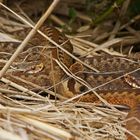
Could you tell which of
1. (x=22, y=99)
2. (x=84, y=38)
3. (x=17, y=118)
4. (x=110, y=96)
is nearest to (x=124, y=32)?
(x=84, y=38)

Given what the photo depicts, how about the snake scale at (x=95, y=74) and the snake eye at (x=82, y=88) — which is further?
the snake eye at (x=82, y=88)

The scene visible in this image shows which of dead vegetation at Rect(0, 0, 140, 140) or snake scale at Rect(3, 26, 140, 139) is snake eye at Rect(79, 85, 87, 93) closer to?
snake scale at Rect(3, 26, 140, 139)

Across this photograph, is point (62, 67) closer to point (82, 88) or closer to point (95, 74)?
point (82, 88)

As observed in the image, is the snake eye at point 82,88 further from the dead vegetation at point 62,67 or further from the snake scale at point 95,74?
the dead vegetation at point 62,67

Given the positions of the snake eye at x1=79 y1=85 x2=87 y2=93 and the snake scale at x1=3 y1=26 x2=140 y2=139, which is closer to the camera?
the snake scale at x1=3 y1=26 x2=140 y2=139

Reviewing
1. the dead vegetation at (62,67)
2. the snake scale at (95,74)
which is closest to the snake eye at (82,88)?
the snake scale at (95,74)

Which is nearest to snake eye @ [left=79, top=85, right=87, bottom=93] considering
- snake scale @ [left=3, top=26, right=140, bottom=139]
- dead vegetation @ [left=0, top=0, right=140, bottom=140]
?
snake scale @ [left=3, top=26, right=140, bottom=139]

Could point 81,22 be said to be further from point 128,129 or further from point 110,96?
point 128,129

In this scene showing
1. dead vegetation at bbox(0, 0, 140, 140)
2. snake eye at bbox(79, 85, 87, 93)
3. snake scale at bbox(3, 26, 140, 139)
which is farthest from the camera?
snake eye at bbox(79, 85, 87, 93)

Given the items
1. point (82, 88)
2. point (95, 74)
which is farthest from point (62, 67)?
point (95, 74)
